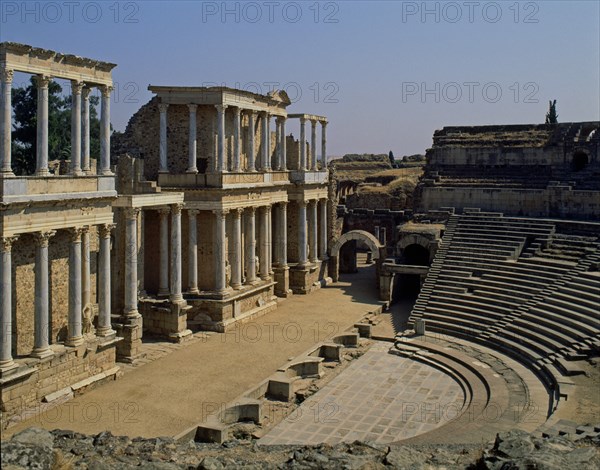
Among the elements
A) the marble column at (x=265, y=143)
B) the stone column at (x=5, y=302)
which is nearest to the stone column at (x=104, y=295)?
the stone column at (x=5, y=302)

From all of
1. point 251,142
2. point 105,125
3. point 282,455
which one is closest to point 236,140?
point 251,142

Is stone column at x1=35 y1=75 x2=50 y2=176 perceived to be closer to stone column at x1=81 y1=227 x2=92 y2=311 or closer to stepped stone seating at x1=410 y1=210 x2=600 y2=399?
stone column at x1=81 y1=227 x2=92 y2=311

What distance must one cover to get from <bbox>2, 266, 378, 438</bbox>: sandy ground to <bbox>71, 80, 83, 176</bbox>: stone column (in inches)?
250

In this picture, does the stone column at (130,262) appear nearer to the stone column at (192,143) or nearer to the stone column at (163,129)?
the stone column at (163,129)

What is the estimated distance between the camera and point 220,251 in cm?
2822

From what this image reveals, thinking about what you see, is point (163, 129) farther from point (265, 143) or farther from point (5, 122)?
point (5, 122)

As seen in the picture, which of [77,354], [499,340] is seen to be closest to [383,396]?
[499,340]

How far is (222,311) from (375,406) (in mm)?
9471

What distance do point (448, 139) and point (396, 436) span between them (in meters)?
26.4

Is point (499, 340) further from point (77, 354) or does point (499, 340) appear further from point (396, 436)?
point (77, 354)

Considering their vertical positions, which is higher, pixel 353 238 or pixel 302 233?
pixel 302 233

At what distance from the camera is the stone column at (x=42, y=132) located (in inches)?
736

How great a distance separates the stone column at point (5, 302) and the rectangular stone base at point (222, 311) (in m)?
9.81

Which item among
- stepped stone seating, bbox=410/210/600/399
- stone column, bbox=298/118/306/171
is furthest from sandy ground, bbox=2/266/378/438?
stone column, bbox=298/118/306/171
